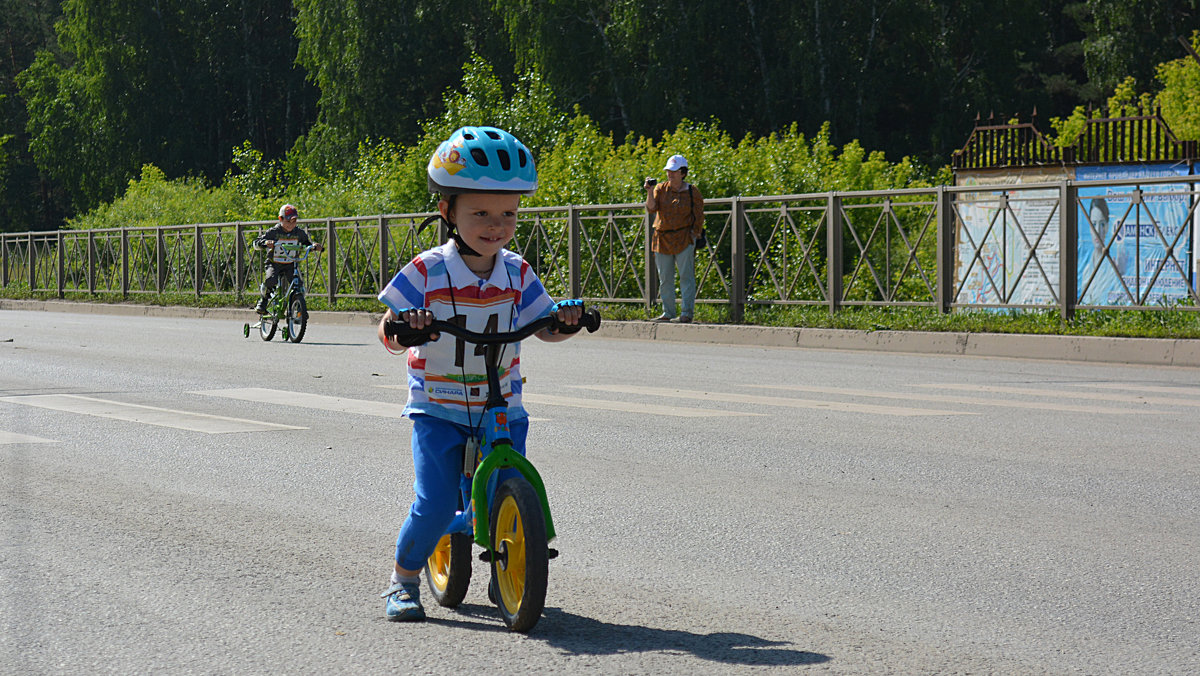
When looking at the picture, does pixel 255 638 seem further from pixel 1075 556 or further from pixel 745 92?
pixel 745 92

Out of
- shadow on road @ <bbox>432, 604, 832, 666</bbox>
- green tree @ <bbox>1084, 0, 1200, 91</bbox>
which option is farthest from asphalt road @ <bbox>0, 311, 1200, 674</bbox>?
green tree @ <bbox>1084, 0, 1200, 91</bbox>

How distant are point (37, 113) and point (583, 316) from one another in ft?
224

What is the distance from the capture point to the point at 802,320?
17469mm

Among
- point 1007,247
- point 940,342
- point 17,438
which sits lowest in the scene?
point 17,438

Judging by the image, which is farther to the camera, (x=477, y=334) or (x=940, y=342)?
(x=940, y=342)

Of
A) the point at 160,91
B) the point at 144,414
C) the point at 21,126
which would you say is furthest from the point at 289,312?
the point at 21,126

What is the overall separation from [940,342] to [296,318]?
7.73m

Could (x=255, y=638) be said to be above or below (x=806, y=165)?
below

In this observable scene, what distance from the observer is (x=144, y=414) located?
33.3 ft

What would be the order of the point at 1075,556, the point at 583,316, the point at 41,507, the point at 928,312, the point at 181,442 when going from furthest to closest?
the point at 928,312, the point at 181,442, the point at 41,507, the point at 1075,556, the point at 583,316

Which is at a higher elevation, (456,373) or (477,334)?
(477,334)

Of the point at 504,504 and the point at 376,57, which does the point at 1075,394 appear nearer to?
the point at 504,504

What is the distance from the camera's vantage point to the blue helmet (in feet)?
14.2

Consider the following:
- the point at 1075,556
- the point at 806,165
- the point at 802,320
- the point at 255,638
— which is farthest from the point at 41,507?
the point at 806,165
